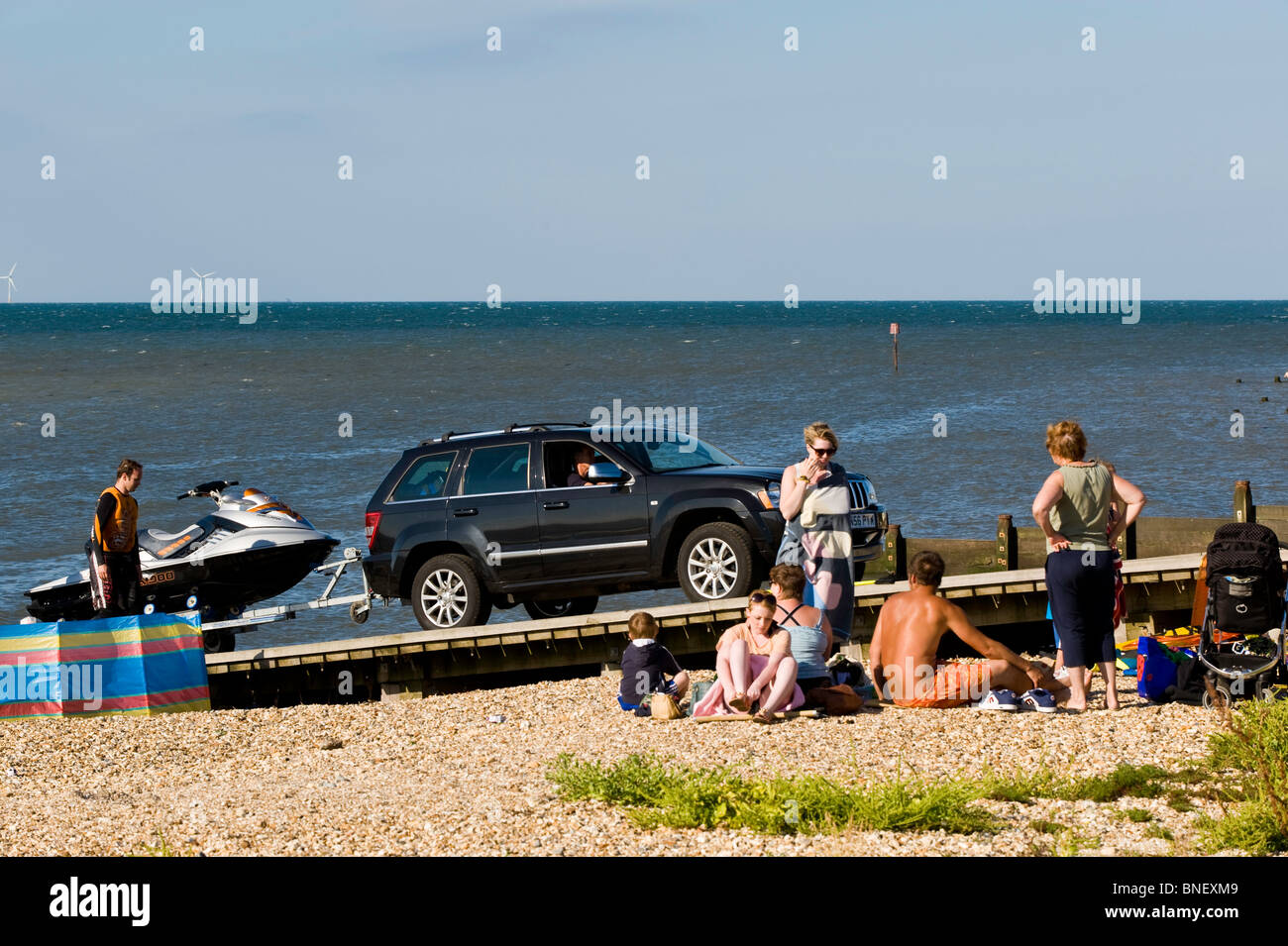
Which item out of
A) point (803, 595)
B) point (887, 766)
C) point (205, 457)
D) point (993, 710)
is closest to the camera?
point (887, 766)

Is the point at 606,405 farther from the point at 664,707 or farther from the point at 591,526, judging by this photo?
the point at 664,707

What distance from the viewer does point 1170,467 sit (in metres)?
34.6

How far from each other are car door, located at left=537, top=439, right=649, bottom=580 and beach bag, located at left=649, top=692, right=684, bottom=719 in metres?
3.00

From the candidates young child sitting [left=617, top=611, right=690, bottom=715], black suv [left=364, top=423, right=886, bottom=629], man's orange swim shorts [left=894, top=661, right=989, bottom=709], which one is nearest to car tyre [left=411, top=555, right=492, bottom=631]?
black suv [left=364, top=423, right=886, bottom=629]

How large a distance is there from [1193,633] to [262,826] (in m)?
7.14

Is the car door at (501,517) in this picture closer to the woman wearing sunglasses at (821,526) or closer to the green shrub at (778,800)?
the woman wearing sunglasses at (821,526)

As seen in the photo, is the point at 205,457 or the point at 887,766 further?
the point at 205,457

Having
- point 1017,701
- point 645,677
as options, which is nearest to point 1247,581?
point 1017,701

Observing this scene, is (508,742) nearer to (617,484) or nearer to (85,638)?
(617,484)

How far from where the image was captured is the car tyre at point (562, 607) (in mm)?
15367

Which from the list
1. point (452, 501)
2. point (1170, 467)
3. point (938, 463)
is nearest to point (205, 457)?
point (938, 463)

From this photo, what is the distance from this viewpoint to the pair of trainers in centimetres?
1022

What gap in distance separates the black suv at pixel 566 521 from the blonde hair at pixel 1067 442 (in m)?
3.15

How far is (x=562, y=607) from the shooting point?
15.5 metres
